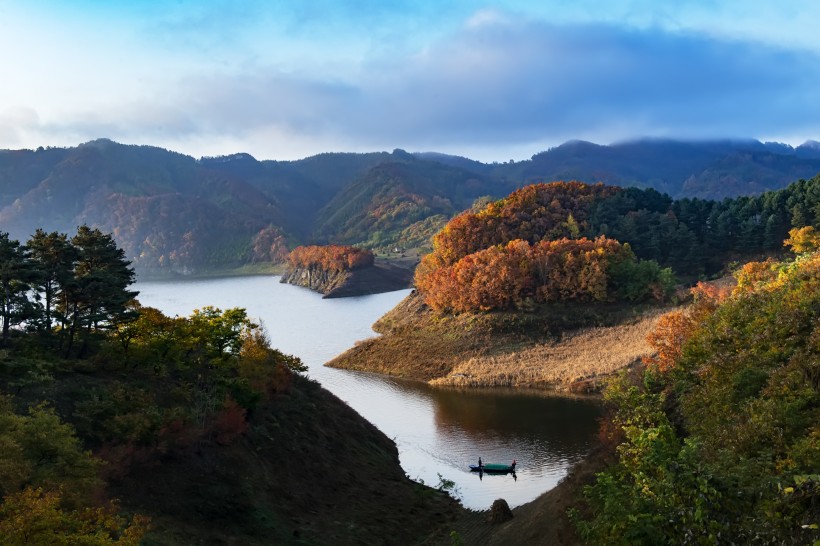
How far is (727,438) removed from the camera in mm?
19531

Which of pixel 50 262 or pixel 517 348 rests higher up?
pixel 50 262

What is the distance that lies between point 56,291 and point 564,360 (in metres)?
53.3

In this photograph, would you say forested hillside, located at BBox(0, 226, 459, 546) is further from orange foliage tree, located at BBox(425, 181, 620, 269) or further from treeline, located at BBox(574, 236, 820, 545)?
orange foliage tree, located at BBox(425, 181, 620, 269)

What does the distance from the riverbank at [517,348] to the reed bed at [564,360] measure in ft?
0.31

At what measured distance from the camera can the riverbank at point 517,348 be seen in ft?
228

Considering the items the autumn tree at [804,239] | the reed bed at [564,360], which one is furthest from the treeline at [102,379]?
the autumn tree at [804,239]

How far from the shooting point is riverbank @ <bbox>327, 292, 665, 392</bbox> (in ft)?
228

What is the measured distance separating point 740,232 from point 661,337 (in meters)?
75.4

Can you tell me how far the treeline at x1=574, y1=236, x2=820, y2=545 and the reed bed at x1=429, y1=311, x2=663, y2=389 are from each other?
29.3 metres

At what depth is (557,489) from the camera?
104ft

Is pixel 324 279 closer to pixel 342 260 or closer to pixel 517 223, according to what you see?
pixel 342 260

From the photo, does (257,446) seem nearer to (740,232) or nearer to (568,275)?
(568,275)

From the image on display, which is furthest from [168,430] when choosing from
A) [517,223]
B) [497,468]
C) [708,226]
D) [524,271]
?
[708,226]

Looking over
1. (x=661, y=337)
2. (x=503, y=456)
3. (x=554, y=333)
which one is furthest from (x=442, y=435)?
(x=554, y=333)
